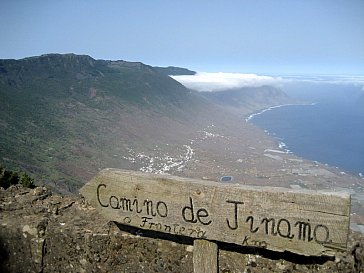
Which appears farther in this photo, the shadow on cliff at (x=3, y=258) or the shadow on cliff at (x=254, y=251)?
the shadow on cliff at (x=3, y=258)

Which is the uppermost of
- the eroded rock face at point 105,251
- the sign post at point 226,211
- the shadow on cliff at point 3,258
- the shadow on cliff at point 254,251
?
the sign post at point 226,211

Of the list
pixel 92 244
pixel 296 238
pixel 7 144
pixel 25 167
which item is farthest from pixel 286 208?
pixel 7 144

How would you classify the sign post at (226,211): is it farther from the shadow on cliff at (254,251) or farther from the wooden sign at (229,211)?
the shadow on cliff at (254,251)

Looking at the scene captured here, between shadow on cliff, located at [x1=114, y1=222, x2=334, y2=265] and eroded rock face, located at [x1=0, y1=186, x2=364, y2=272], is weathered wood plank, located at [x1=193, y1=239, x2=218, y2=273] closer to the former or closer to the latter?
shadow on cliff, located at [x1=114, y1=222, x2=334, y2=265]

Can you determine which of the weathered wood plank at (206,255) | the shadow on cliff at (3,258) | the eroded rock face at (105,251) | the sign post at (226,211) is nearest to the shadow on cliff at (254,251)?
the eroded rock face at (105,251)

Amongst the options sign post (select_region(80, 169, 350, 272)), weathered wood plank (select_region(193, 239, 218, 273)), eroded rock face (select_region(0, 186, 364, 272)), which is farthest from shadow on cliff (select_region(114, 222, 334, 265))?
sign post (select_region(80, 169, 350, 272))

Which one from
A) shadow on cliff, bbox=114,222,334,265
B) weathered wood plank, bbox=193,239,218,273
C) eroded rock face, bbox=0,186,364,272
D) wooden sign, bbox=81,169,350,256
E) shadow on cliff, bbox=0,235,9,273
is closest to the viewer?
wooden sign, bbox=81,169,350,256

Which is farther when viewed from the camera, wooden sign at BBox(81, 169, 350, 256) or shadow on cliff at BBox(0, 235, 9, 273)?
shadow on cliff at BBox(0, 235, 9, 273)
